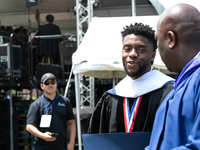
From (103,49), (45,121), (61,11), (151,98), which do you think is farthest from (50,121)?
(61,11)

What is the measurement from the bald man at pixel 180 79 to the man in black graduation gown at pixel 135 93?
0.90 m

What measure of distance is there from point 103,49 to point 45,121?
1375mm

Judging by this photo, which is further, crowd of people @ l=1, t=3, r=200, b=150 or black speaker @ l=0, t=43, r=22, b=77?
black speaker @ l=0, t=43, r=22, b=77

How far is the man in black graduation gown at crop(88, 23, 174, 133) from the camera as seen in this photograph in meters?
2.10

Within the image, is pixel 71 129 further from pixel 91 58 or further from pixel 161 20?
pixel 161 20

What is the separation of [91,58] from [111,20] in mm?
831

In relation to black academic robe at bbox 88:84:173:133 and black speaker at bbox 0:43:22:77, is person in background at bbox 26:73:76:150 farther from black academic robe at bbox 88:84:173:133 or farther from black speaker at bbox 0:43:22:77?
black speaker at bbox 0:43:22:77

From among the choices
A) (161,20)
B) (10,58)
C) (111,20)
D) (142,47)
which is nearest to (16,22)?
(10,58)

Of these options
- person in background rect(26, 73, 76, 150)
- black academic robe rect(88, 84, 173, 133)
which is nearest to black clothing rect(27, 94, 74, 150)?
person in background rect(26, 73, 76, 150)

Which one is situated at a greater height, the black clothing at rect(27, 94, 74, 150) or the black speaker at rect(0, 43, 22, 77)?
the black speaker at rect(0, 43, 22, 77)

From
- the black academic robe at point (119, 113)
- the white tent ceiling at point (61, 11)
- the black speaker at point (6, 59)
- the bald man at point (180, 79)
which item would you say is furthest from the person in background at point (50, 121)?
the white tent ceiling at point (61, 11)

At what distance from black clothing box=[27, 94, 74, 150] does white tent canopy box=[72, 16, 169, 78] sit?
2.06ft

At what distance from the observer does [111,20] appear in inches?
189

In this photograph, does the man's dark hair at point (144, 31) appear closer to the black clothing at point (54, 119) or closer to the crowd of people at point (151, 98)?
the crowd of people at point (151, 98)
